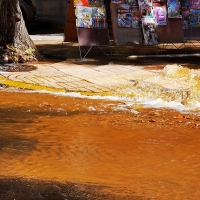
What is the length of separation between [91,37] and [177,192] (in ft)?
29.8

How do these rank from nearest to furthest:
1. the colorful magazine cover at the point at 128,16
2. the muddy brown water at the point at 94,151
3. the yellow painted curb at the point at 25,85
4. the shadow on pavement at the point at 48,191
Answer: the shadow on pavement at the point at 48,191 < the muddy brown water at the point at 94,151 < the yellow painted curb at the point at 25,85 < the colorful magazine cover at the point at 128,16

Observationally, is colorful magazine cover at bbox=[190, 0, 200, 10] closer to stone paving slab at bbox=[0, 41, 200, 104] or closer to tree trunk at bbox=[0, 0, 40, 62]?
stone paving slab at bbox=[0, 41, 200, 104]

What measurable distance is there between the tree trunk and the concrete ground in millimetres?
455

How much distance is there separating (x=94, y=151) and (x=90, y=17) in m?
7.74

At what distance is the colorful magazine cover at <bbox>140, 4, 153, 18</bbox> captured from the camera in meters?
15.4

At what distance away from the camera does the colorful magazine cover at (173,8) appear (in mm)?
15680

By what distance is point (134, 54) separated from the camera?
16.2 metres

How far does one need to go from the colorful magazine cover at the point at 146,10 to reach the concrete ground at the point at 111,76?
1002 millimetres

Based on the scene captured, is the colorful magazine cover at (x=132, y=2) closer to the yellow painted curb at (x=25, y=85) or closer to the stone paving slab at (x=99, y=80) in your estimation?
the stone paving slab at (x=99, y=80)

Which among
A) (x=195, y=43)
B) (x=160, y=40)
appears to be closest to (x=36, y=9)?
(x=195, y=43)

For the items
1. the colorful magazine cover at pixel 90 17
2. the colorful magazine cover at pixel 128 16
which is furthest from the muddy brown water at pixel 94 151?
the colorful magazine cover at pixel 128 16

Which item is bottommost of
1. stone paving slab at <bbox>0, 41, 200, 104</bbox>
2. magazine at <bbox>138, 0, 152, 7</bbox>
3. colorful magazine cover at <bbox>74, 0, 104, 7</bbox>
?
stone paving slab at <bbox>0, 41, 200, 104</bbox>

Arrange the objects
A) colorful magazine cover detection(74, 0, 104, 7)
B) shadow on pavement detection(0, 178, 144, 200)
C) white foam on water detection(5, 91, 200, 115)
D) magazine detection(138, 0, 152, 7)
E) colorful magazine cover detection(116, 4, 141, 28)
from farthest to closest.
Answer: magazine detection(138, 0, 152, 7) → colorful magazine cover detection(116, 4, 141, 28) → colorful magazine cover detection(74, 0, 104, 7) → white foam on water detection(5, 91, 200, 115) → shadow on pavement detection(0, 178, 144, 200)

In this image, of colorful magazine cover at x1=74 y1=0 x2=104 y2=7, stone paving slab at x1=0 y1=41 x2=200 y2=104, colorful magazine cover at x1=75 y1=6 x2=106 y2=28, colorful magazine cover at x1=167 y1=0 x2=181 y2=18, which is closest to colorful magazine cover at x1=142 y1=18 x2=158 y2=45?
colorful magazine cover at x1=167 y1=0 x2=181 y2=18
